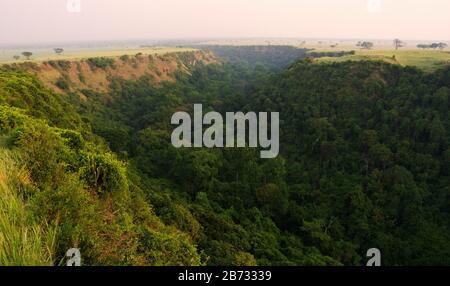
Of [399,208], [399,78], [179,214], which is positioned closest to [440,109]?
[399,78]

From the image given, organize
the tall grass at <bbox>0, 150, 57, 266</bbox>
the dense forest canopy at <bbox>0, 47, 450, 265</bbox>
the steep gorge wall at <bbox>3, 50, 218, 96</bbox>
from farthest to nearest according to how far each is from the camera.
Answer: the steep gorge wall at <bbox>3, 50, 218, 96</bbox>
the dense forest canopy at <bbox>0, 47, 450, 265</bbox>
the tall grass at <bbox>0, 150, 57, 266</bbox>

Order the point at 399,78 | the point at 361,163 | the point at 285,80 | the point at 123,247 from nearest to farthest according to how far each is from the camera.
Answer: the point at 123,247 < the point at 361,163 < the point at 399,78 < the point at 285,80

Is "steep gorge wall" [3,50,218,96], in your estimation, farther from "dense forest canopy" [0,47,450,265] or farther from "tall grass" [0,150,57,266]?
"tall grass" [0,150,57,266]

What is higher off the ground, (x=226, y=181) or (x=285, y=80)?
(x=285, y=80)

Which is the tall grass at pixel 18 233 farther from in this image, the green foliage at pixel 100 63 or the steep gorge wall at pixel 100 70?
the green foliage at pixel 100 63

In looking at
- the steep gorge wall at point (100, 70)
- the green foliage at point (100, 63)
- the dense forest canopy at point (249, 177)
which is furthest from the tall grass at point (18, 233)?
the green foliage at point (100, 63)

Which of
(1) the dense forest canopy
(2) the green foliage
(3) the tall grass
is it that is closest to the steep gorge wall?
(2) the green foliage

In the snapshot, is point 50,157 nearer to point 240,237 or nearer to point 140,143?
point 240,237
